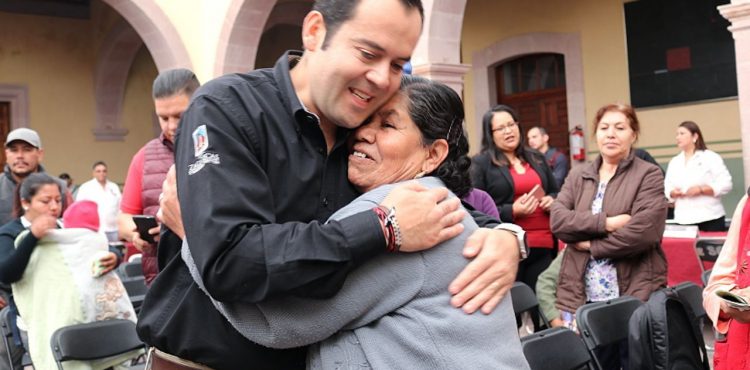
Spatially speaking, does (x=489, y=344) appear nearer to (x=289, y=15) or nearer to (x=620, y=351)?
(x=620, y=351)

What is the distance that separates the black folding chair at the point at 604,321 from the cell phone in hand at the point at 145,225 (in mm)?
1719

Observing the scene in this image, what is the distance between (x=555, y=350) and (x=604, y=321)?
444mm

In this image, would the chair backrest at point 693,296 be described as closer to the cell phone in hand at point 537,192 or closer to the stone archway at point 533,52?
the cell phone in hand at point 537,192

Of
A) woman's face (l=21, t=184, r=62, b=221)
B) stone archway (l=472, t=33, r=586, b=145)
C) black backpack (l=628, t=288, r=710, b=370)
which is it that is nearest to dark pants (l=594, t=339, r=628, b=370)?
black backpack (l=628, t=288, r=710, b=370)

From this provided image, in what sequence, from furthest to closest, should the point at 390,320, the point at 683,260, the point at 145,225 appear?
the point at 683,260
the point at 145,225
the point at 390,320

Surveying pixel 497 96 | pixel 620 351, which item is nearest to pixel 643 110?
pixel 497 96

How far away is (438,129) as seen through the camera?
1.75 metres

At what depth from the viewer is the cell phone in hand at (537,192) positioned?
196 inches

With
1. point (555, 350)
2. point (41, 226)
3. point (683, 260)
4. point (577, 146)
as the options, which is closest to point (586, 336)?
point (555, 350)

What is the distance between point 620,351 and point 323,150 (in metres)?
2.48

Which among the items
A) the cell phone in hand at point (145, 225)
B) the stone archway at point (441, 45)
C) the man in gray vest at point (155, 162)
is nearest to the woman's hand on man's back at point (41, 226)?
the man in gray vest at point (155, 162)

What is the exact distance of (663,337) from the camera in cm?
300

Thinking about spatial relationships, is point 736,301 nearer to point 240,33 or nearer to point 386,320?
point 386,320

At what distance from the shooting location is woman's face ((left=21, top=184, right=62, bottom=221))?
420cm
